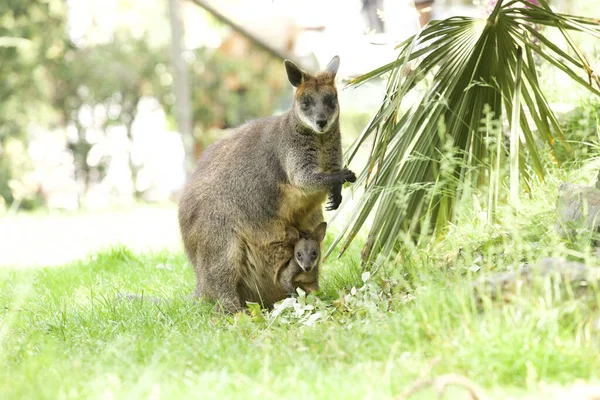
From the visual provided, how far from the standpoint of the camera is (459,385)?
10.1ft

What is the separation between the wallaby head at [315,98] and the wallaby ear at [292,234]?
2.33 feet

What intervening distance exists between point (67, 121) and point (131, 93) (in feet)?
4.92

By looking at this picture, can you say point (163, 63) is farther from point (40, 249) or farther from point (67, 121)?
point (40, 249)

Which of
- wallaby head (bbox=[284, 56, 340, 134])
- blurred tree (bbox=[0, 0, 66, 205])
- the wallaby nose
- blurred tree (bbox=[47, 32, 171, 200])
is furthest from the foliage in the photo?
the wallaby nose

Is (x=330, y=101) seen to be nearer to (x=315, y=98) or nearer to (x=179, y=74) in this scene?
(x=315, y=98)

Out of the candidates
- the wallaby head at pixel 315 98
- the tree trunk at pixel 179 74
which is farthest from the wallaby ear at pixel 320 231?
the tree trunk at pixel 179 74

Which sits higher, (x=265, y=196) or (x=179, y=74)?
(x=179, y=74)

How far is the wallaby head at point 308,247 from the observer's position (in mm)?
5625

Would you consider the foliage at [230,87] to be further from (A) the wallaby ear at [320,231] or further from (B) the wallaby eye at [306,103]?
(B) the wallaby eye at [306,103]

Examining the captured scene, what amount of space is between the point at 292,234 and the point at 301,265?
268 mm

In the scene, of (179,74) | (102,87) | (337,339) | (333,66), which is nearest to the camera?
(337,339)

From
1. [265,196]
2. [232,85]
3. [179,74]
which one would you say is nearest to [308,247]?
[265,196]

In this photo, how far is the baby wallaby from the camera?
5664 mm

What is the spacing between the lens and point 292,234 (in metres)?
5.80
